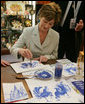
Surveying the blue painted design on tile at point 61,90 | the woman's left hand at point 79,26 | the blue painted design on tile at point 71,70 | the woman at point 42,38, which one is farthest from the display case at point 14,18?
the blue painted design on tile at point 61,90

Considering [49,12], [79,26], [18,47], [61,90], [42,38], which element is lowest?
[61,90]

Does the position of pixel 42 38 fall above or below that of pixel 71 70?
above

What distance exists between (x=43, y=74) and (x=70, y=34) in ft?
5.53

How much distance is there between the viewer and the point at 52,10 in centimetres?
168

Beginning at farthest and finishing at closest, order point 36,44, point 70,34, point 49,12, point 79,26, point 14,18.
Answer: point 14,18
point 70,34
point 79,26
point 36,44
point 49,12

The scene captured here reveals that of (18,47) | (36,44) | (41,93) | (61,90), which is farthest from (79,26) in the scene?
(41,93)

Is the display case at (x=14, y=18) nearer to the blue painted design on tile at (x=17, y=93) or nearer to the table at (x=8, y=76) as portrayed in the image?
the table at (x=8, y=76)

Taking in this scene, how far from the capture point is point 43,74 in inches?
49.0

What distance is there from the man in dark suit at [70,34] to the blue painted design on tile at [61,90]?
5.43 ft

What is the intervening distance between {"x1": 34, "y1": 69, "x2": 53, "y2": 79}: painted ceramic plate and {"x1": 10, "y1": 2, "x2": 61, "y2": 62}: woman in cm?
40

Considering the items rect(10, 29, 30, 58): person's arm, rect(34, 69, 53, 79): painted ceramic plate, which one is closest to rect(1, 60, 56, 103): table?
rect(34, 69, 53, 79): painted ceramic plate

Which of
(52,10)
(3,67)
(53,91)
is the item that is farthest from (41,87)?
(52,10)

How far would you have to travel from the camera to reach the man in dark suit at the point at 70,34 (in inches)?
99.0

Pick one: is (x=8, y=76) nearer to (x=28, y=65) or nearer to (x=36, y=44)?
(x=28, y=65)
